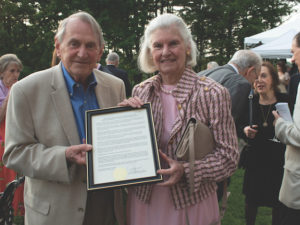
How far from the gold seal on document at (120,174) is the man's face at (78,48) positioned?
848 mm

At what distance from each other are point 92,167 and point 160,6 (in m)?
25.6

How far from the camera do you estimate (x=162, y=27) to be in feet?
6.95

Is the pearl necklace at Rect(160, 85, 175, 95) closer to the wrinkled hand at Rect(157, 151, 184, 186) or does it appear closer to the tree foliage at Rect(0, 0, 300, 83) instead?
the wrinkled hand at Rect(157, 151, 184, 186)

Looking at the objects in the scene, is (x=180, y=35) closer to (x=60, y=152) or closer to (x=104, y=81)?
(x=104, y=81)

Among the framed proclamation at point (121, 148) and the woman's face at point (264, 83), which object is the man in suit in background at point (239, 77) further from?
the framed proclamation at point (121, 148)

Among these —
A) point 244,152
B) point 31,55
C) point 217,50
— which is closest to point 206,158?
point 244,152

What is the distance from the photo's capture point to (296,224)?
9.60 ft

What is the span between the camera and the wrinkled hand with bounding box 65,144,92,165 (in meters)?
1.86

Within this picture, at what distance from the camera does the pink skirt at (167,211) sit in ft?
6.87

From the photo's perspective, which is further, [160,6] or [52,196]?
[160,6]

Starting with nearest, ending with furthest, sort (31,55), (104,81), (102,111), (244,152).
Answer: (102,111) → (104,81) → (244,152) → (31,55)

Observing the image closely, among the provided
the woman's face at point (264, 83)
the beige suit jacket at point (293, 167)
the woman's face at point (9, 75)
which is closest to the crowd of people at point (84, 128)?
the beige suit jacket at point (293, 167)

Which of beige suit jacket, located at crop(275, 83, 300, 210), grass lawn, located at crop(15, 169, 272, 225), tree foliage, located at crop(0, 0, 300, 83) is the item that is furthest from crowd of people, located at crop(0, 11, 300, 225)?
tree foliage, located at crop(0, 0, 300, 83)

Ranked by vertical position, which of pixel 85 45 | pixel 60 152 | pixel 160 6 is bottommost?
pixel 60 152
